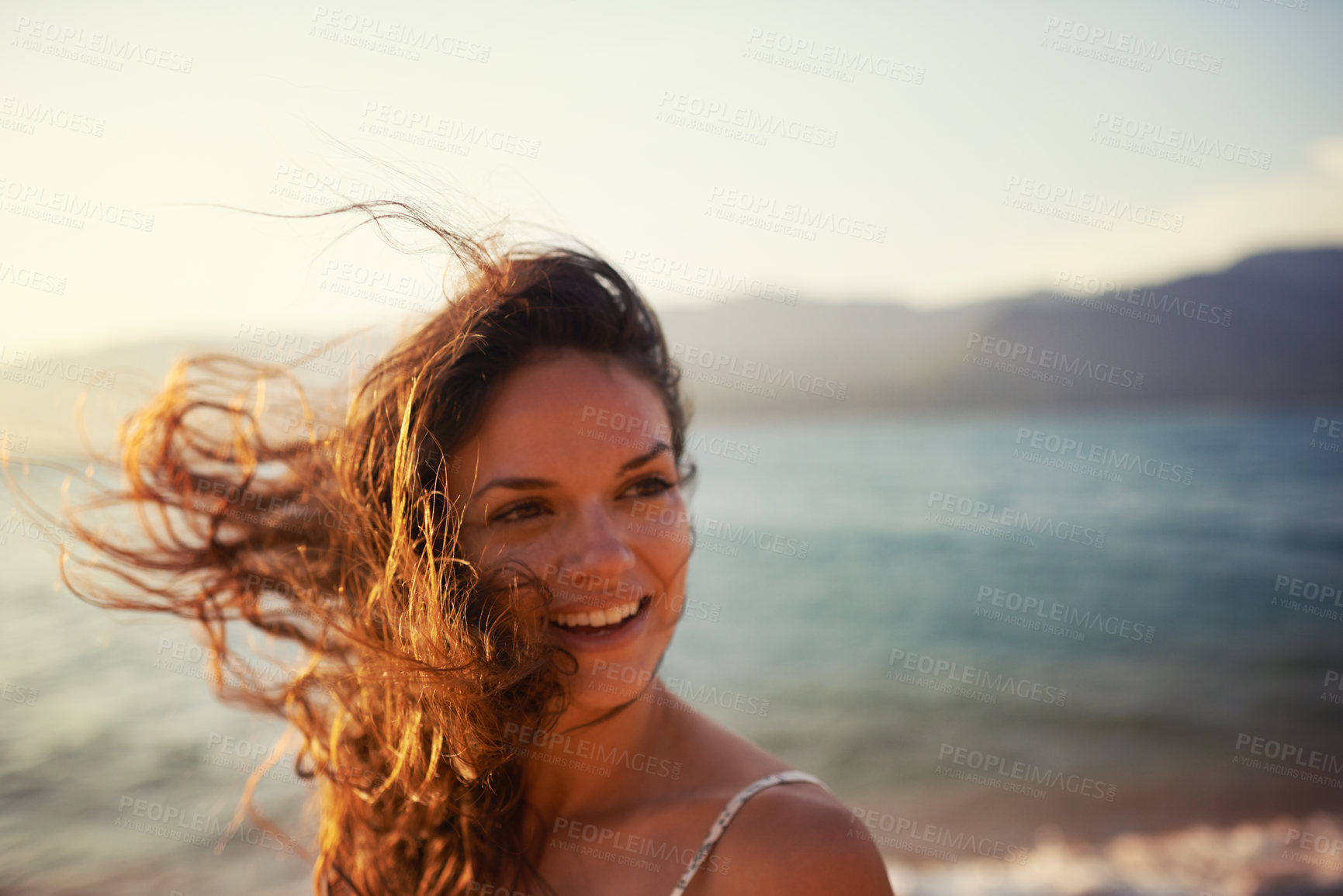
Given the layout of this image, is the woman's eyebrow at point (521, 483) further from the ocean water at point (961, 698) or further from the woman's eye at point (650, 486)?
the ocean water at point (961, 698)

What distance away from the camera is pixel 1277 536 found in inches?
726

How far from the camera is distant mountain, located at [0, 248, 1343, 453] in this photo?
128 feet

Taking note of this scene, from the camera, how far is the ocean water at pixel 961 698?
6000mm

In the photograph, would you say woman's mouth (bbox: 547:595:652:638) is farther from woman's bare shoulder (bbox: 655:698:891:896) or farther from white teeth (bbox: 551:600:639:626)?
woman's bare shoulder (bbox: 655:698:891:896)

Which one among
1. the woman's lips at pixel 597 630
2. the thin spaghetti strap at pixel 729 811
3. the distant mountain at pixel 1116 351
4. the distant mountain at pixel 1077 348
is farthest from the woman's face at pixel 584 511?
the distant mountain at pixel 1116 351

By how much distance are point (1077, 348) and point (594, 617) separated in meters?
59.2

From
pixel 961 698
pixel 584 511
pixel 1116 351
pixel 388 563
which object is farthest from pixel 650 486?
pixel 1116 351

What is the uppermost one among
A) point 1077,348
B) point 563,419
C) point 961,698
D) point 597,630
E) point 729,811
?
point 563,419

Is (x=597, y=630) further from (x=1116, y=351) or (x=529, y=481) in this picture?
(x=1116, y=351)

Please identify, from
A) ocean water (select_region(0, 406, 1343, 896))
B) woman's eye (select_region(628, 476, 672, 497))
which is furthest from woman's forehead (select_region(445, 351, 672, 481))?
ocean water (select_region(0, 406, 1343, 896))

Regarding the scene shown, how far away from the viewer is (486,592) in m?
2.24

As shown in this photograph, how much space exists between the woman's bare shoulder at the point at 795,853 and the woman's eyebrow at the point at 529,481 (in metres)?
0.98

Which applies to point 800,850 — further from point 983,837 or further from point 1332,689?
point 1332,689

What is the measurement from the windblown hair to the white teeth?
69 mm
